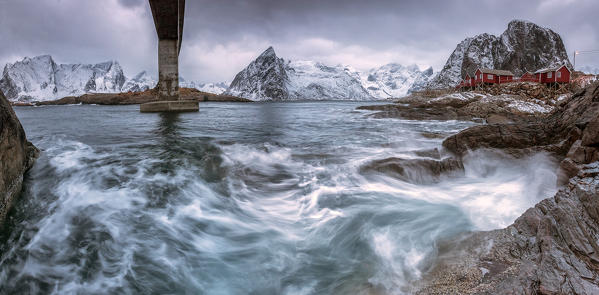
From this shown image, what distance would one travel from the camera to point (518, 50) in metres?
85.7

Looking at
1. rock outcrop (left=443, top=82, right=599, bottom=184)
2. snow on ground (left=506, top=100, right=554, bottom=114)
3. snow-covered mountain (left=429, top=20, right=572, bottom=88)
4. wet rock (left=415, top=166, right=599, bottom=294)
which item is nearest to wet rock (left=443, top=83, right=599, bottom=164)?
rock outcrop (left=443, top=82, right=599, bottom=184)

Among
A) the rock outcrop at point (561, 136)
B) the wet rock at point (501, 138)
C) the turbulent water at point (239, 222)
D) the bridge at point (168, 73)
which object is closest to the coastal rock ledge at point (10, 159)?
the turbulent water at point (239, 222)

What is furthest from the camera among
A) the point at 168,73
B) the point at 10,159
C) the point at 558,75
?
the point at 558,75

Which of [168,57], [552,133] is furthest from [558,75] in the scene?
[168,57]

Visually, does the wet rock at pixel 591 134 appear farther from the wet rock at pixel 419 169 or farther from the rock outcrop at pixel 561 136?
the wet rock at pixel 419 169

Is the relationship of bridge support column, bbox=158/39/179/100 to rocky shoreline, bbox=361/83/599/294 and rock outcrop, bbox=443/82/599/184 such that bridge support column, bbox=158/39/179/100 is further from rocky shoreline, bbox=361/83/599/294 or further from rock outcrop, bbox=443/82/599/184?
rocky shoreline, bbox=361/83/599/294

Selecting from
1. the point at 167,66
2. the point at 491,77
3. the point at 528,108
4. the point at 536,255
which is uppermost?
the point at 491,77

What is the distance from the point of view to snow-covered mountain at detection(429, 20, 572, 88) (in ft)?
269

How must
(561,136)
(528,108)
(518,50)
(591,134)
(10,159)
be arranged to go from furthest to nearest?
(518,50) → (528,108) → (561,136) → (10,159) → (591,134)

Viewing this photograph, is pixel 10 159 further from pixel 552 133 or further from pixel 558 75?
pixel 558 75

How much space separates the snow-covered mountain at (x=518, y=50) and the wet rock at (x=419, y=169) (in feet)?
317

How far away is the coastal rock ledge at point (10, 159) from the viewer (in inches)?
143

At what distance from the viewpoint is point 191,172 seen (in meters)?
5.71

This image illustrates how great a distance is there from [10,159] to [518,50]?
11056 cm
